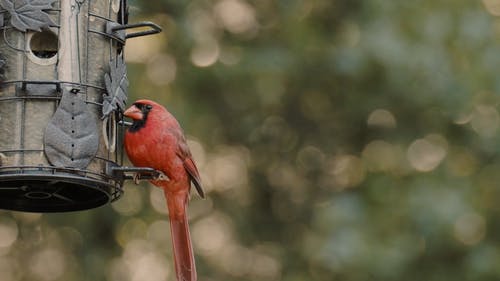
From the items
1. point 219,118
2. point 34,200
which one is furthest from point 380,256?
point 34,200

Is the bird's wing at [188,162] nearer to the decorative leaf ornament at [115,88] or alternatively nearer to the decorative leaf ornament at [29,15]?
the decorative leaf ornament at [115,88]

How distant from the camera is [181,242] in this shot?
670 cm

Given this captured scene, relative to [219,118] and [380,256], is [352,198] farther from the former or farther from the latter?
[219,118]

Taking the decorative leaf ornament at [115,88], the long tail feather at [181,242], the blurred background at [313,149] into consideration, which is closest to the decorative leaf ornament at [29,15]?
the decorative leaf ornament at [115,88]

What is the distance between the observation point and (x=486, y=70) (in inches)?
360

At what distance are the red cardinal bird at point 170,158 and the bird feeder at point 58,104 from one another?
0.15 meters

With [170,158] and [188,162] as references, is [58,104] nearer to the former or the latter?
[170,158]

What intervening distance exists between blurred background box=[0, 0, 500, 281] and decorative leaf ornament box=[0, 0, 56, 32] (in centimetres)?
351

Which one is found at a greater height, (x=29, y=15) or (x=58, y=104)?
(x=29, y=15)

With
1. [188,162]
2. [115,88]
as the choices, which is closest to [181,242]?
[188,162]

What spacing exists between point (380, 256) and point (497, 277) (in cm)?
95

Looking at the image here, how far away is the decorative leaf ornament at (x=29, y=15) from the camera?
229 inches

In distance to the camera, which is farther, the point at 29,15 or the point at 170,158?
the point at 170,158

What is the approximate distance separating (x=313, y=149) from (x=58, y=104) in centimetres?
516
